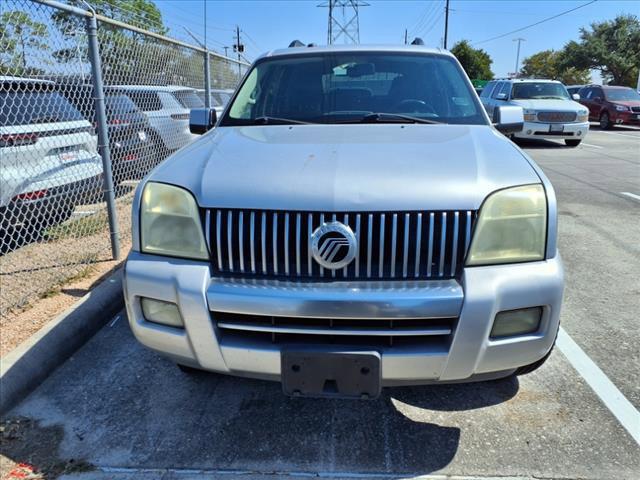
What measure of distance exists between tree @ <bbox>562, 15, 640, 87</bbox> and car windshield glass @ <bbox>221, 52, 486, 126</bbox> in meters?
50.0

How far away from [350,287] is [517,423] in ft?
4.06

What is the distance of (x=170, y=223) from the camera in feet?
7.52

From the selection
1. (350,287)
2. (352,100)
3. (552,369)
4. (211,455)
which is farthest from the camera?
(352,100)

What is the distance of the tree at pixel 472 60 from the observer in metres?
57.5

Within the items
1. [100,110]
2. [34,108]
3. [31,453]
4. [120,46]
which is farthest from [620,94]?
[31,453]

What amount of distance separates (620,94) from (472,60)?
40.4 metres

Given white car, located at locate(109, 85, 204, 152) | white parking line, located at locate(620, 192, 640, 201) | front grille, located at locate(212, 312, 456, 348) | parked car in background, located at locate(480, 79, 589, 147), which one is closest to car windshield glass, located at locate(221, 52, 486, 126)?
front grille, located at locate(212, 312, 456, 348)

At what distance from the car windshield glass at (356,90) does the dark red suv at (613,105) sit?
1953 cm

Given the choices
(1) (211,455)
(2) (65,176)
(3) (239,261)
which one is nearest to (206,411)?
(1) (211,455)

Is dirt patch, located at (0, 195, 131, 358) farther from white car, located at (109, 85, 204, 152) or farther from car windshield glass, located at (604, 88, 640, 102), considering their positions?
car windshield glass, located at (604, 88, 640, 102)

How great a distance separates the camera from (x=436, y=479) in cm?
223

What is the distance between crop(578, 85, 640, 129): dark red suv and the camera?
1973 cm

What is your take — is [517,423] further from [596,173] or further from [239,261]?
[596,173]

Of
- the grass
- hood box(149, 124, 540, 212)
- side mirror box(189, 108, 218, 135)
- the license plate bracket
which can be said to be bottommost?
the grass
